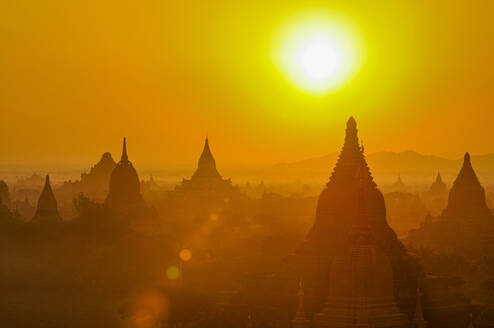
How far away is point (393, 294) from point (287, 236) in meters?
31.7

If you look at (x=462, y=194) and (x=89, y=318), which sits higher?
(x=462, y=194)

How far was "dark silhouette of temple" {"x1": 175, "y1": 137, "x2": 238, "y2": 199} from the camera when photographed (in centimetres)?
11419

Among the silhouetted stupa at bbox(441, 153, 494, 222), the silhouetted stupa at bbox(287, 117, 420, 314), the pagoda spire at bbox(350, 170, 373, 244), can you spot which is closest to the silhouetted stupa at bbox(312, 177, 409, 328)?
the pagoda spire at bbox(350, 170, 373, 244)

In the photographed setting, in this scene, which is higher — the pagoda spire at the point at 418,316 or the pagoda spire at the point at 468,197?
the pagoda spire at the point at 468,197

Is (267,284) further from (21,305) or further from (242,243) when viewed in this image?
(242,243)

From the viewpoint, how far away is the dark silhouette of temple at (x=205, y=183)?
4496 inches

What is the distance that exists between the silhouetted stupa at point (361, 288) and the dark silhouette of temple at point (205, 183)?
67236 mm

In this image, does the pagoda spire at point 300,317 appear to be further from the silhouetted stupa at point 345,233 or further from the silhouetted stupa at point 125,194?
the silhouetted stupa at point 125,194

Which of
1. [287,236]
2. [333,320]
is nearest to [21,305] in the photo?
[287,236]

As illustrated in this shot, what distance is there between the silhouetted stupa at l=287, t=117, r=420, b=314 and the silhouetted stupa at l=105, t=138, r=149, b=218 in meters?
40.2

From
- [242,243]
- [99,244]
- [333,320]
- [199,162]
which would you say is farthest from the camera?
[199,162]

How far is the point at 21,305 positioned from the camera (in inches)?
2539

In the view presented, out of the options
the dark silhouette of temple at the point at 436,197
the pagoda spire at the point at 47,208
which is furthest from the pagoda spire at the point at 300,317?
the dark silhouette of temple at the point at 436,197

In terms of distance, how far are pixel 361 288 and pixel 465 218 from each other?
45.8m
